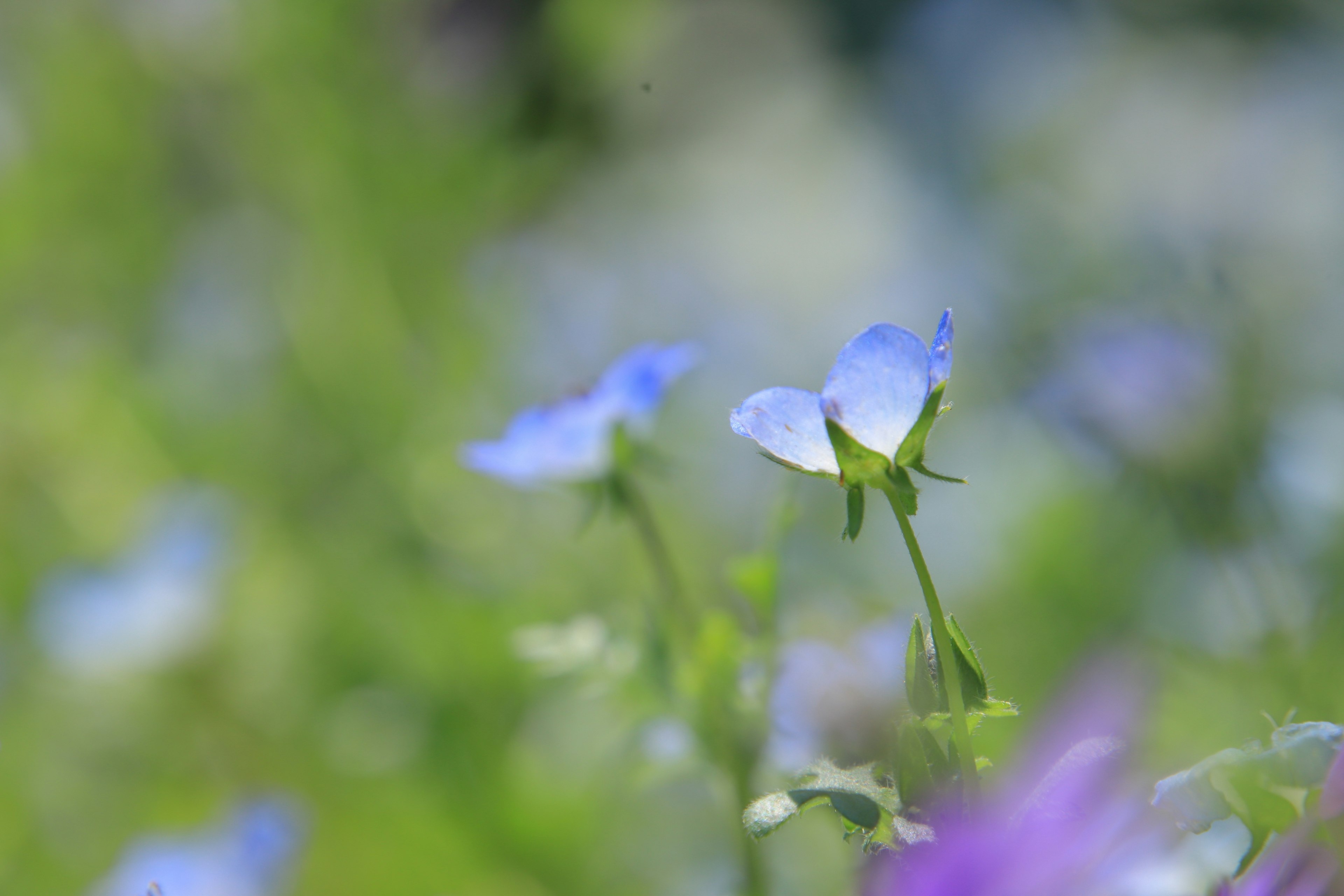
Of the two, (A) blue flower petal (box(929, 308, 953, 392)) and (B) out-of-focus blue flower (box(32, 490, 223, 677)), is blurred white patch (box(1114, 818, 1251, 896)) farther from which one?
(B) out-of-focus blue flower (box(32, 490, 223, 677))

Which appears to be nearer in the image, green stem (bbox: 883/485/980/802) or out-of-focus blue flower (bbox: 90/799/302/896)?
green stem (bbox: 883/485/980/802)

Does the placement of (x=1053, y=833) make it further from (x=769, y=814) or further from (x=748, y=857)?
(x=748, y=857)

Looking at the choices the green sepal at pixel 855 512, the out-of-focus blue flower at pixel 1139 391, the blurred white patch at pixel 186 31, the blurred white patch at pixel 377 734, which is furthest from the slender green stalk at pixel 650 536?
the blurred white patch at pixel 186 31

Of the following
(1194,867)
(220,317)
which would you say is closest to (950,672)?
(1194,867)

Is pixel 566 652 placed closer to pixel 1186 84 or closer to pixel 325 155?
pixel 325 155

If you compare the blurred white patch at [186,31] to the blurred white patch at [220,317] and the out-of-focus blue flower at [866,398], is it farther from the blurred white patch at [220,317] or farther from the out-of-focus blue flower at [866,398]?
the out-of-focus blue flower at [866,398]

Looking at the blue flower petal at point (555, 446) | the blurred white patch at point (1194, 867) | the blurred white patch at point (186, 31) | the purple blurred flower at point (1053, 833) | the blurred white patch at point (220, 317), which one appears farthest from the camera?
the blurred white patch at point (186, 31)

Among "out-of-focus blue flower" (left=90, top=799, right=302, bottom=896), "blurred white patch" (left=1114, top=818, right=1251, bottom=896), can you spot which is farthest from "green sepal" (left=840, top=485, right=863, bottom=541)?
"out-of-focus blue flower" (left=90, top=799, right=302, bottom=896)
